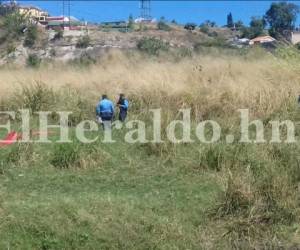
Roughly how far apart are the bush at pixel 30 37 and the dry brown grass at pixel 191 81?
30.5 meters

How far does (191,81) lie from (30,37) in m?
37.0

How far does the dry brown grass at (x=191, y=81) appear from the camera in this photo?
527 inches

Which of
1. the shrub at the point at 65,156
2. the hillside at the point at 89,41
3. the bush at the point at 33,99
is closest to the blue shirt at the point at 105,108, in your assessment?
the bush at the point at 33,99

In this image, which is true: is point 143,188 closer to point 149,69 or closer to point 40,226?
point 40,226

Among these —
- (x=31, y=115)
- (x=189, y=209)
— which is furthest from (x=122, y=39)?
(x=189, y=209)

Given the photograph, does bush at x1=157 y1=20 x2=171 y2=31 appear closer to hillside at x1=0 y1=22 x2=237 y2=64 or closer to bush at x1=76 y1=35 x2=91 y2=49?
hillside at x1=0 y1=22 x2=237 y2=64

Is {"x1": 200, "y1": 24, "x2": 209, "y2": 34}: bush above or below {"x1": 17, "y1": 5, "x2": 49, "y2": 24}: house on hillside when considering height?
below

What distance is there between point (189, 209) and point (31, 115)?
9386mm

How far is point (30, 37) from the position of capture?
49938 mm

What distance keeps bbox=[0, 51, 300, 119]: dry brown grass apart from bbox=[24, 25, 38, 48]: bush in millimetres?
30491

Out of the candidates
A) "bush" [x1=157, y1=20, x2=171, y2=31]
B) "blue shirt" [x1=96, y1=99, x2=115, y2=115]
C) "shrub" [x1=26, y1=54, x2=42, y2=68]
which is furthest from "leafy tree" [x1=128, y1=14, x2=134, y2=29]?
"blue shirt" [x1=96, y1=99, x2=115, y2=115]

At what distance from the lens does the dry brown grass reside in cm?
1338

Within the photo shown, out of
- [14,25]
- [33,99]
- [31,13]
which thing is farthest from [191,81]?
[31,13]

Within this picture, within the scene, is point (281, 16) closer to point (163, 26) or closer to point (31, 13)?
point (163, 26)
